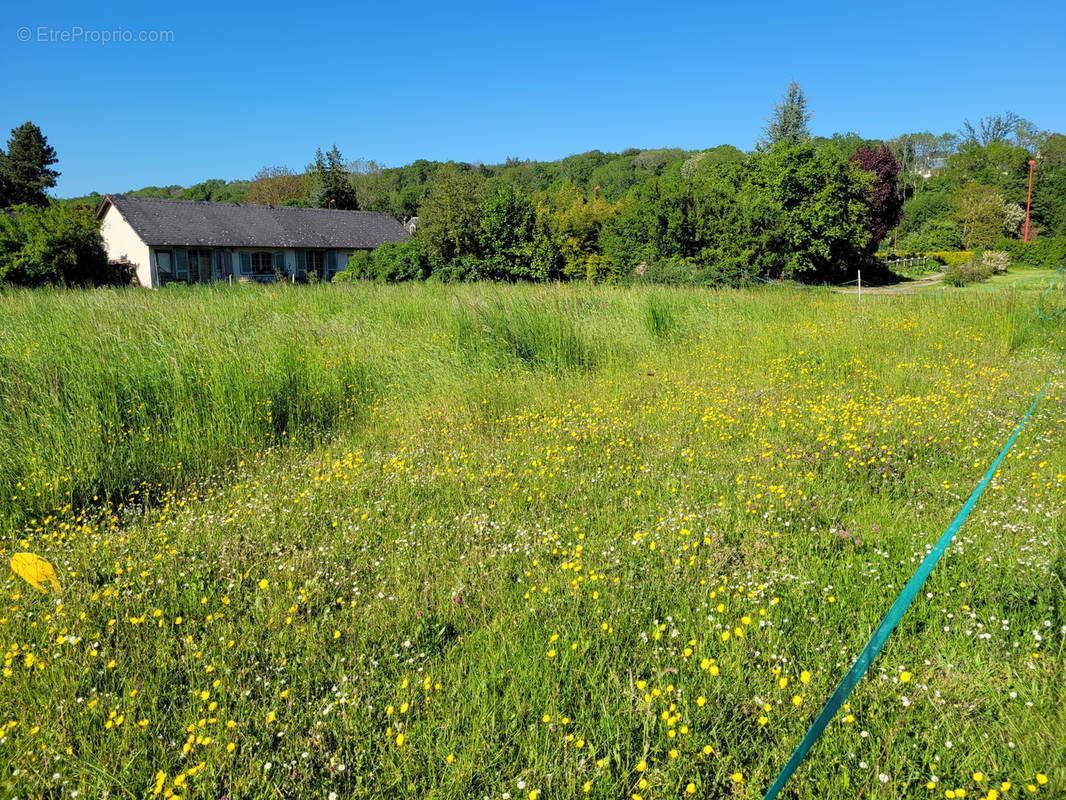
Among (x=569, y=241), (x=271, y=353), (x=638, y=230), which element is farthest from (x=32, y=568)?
(x=569, y=241)

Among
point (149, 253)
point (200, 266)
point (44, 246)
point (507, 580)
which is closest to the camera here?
point (507, 580)

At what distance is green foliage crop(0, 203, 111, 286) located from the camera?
25516 mm

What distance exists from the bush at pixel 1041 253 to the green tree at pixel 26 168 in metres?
66.7

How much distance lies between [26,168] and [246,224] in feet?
68.0

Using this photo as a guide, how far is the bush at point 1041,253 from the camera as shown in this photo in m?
37.5

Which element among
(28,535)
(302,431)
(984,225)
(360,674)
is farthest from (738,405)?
(984,225)

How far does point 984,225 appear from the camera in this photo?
157ft

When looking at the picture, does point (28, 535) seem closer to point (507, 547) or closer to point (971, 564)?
point (507, 547)

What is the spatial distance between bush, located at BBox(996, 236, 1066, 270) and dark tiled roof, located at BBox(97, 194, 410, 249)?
39331 millimetres

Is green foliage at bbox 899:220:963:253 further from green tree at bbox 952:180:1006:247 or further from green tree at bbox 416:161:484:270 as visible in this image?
green tree at bbox 416:161:484:270

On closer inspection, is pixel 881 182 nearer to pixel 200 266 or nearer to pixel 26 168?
pixel 200 266

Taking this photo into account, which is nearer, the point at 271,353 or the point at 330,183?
the point at 271,353

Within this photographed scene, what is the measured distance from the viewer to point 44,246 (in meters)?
26.0

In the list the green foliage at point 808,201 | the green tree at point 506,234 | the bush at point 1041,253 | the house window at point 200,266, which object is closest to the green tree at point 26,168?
the house window at point 200,266
